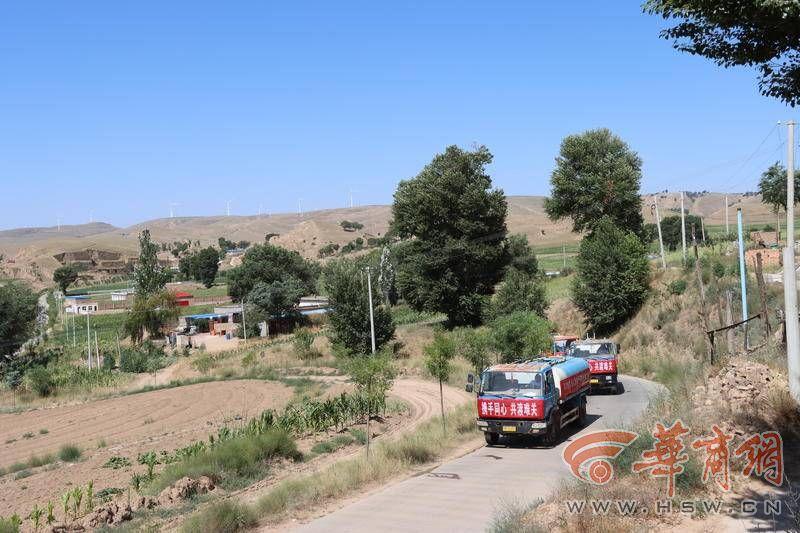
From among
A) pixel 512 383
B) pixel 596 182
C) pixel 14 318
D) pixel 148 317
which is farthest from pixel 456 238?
pixel 148 317

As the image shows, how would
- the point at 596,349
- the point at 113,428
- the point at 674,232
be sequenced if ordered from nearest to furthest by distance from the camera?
the point at 596,349 < the point at 113,428 < the point at 674,232

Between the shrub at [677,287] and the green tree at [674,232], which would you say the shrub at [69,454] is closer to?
the shrub at [677,287]

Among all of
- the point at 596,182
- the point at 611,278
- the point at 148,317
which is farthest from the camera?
the point at 148,317

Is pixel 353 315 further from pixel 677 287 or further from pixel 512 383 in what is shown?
pixel 512 383

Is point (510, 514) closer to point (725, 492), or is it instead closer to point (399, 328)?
point (725, 492)

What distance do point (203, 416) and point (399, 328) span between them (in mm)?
35218

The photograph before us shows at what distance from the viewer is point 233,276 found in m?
105

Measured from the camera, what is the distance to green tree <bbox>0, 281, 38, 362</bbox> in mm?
69875

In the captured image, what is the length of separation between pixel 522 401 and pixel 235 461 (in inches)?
326

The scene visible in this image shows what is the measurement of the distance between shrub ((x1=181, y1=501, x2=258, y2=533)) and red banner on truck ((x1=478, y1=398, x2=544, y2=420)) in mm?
8729

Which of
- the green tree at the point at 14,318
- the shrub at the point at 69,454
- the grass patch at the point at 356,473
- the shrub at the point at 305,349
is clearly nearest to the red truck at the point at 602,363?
the grass patch at the point at 356,473

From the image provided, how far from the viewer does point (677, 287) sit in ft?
168

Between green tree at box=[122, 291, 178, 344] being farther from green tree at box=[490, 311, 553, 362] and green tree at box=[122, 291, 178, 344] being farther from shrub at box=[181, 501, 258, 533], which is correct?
shrub at box=[181, 501, 258, 533]

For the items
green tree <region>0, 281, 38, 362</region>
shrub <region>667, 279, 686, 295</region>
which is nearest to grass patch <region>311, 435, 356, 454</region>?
shrub <region>667, 279, 686, 295</region>
